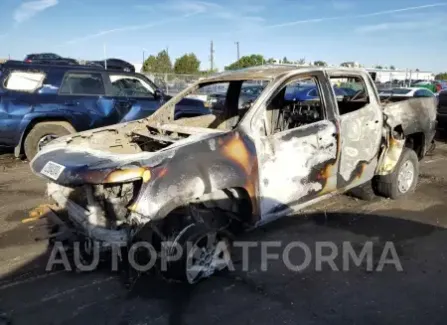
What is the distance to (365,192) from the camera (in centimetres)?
570

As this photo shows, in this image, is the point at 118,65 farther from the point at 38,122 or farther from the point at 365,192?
the point at 365,192

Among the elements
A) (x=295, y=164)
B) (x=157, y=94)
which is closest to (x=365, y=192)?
(x=295, y=164)

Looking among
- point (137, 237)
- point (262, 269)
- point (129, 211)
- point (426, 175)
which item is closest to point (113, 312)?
point (137, 237)

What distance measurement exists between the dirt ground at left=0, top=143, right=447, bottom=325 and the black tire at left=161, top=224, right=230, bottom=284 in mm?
152

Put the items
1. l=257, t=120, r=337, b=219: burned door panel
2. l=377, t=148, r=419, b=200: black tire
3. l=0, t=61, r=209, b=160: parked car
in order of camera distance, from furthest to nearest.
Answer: l=0, t=61, r=209, b=160: parked car
l=377, t=148, r=419, b=200: black tire
l=257, t=120, r=337, b=219: burned door panel

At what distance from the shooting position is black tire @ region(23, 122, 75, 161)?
25.7 feet

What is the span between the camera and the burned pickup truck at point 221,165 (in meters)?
3.21

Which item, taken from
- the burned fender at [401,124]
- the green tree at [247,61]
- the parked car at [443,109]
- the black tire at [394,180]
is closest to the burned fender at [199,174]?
the burned fender at [401,124]

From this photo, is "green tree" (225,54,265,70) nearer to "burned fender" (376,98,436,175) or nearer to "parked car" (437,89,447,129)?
"parked car" (437,89,447,129)

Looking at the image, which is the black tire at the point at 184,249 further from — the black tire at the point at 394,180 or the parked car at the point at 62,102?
the parked car at the point at 62,102

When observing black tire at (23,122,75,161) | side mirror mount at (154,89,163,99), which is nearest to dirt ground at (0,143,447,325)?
black tire at (23,122,75,161)

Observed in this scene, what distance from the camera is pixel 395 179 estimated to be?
→ 217 inches

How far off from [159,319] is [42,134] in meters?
5.90

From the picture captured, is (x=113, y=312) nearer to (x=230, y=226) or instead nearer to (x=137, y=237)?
(x=137, y=237)
